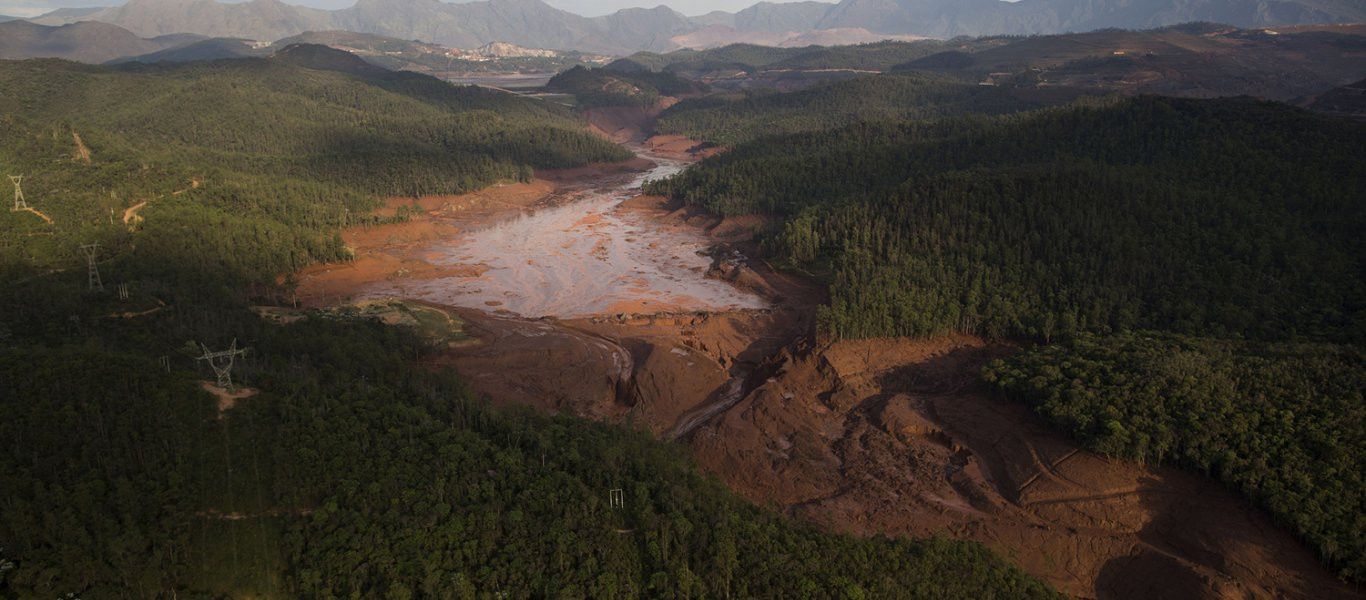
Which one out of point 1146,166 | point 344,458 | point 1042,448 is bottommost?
point 1042,448

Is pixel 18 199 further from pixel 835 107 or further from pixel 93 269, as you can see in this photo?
pixel 835 107

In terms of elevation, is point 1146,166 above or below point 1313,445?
above

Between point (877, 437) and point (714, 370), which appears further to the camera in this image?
point (714, 370)

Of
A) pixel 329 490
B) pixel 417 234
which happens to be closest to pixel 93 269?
pixel 329 490

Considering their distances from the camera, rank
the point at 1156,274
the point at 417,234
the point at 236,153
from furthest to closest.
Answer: the point at 236,153 → the point at 417,234 → the point at 1156,274

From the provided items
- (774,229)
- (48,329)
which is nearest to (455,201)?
(774,229)

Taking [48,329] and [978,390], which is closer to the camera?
[48,329]

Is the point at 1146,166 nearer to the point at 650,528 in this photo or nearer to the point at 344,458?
the point at 650,528
